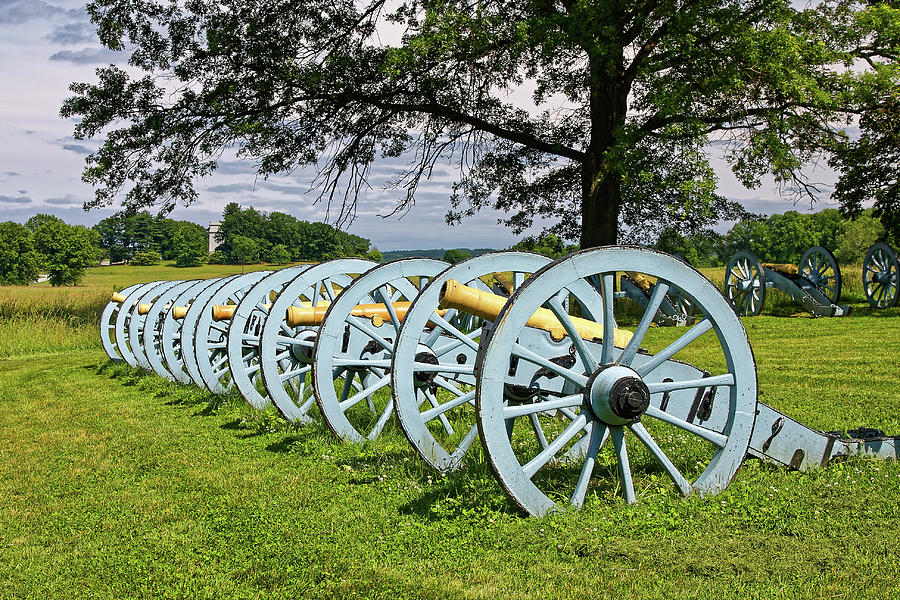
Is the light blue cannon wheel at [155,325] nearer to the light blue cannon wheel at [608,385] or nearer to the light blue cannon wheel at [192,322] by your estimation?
the light blue cannon wheel at [192,322]

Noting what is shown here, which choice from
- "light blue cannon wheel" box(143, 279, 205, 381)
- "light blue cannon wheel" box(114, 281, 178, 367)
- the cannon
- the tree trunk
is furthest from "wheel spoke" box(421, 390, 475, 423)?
the cannon

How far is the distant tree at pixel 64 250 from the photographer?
66231 millimetres

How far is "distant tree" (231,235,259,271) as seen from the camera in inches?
2160

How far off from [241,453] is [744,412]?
3.93 metres

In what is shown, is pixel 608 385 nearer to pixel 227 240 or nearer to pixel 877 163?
pixel 877 163

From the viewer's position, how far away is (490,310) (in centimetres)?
425

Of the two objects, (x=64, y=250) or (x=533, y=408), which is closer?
(x=533, y=408)

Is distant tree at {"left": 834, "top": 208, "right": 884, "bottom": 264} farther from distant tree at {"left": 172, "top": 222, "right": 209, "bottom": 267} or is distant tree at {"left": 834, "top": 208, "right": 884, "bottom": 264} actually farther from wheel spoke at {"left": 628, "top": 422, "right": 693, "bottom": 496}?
wheel spoke at {"left": 628, "top": 422, "right": 693, "bottom": 496}

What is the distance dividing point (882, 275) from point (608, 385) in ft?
60.5

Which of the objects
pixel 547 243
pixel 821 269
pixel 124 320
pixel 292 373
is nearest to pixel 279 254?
pixel 547 243

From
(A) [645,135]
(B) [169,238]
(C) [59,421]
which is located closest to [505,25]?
(A) [645,135]

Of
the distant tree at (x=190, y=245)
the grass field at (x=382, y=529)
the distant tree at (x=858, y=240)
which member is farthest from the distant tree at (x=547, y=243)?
the distant tree at (x=190, y=245)

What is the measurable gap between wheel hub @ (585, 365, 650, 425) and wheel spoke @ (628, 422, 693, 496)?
0.11 m

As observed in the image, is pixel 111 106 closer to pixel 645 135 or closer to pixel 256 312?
pixel 256 312
